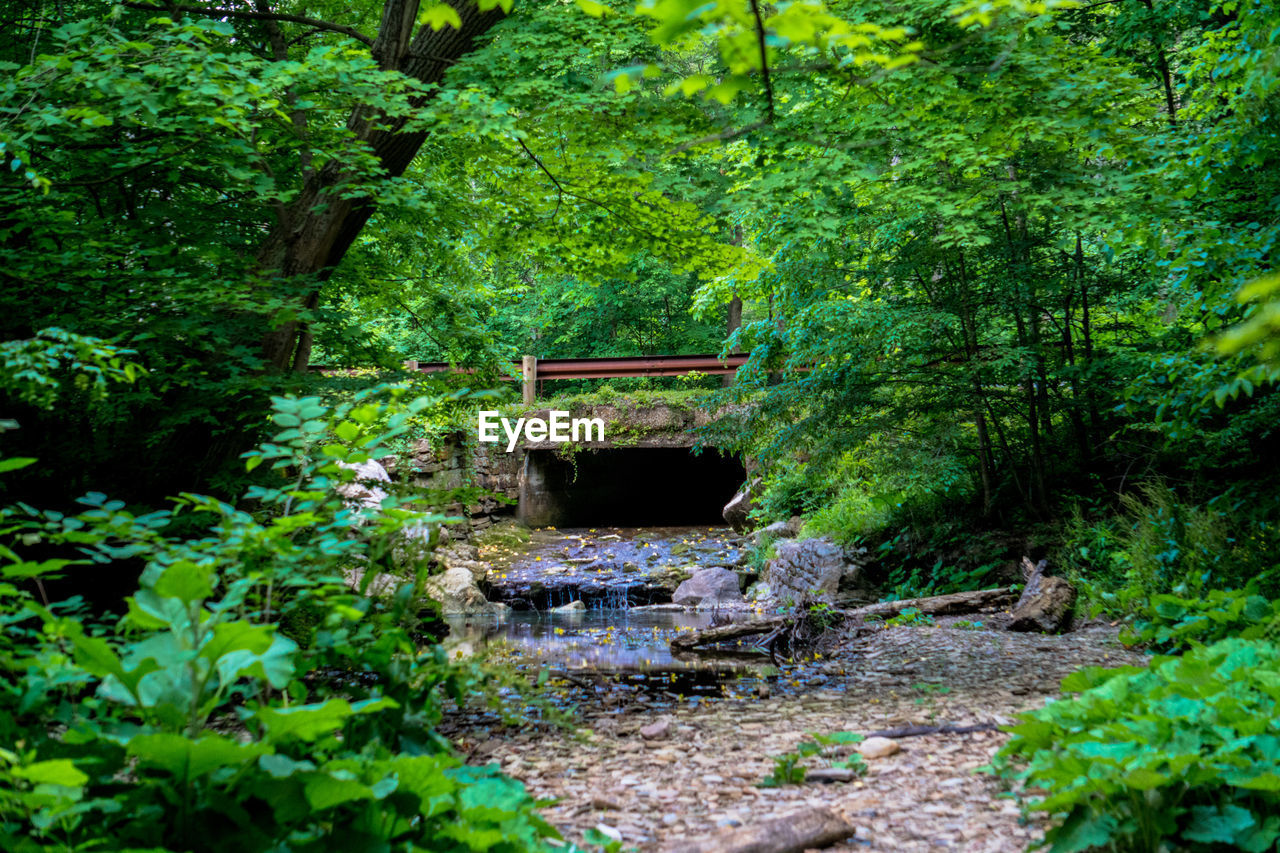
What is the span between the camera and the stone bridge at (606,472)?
13.7 metres

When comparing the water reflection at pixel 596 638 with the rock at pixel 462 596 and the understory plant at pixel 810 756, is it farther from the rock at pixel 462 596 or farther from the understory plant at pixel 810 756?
the understory plant at pixel 810 756

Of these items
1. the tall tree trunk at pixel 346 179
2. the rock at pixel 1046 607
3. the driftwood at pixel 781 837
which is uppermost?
the tall tree trunk at pixel 346 179

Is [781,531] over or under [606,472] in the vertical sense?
under

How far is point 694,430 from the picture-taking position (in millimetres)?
7988

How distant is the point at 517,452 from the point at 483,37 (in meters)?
9.25

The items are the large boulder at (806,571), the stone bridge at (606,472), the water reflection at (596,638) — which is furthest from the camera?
Result: the stone bridge at (606,472)

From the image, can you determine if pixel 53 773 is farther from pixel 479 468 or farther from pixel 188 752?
pixel 479 468

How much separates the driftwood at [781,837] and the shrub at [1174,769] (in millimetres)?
583

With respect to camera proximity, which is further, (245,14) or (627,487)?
(627,487)

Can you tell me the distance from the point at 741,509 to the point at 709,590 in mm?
3862

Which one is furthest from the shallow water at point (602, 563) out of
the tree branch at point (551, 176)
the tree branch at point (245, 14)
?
the tree branch at point (245, 14)

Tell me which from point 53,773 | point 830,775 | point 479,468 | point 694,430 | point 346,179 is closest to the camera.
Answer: point 53,773

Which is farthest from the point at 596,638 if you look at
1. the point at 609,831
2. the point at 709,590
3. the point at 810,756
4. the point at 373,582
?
the point at 609,831

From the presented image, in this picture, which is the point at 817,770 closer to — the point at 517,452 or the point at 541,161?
the point at 541,161
